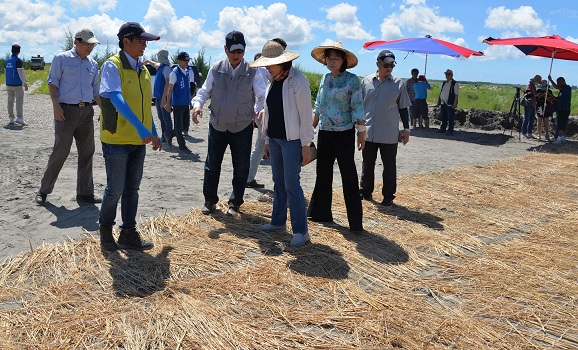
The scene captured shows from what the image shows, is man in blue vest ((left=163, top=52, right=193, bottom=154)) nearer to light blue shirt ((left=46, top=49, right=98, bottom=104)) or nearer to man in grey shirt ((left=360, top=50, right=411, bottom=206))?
light blue shirt ((left=46, top=49, right=98, bottom=104))

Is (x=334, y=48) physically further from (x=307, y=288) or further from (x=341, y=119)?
(x=307, y=288)

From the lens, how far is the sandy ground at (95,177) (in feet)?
16.9

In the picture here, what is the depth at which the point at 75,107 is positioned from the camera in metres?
5.82

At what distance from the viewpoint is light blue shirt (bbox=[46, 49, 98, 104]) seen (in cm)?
571

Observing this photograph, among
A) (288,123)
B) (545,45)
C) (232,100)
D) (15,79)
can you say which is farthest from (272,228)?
(545,45)

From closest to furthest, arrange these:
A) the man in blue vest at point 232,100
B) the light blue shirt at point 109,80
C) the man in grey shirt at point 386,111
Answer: the light blue shirt at point 109,80 → the man in blue vest at point 232,100 → the man in grey shirt at point 386,111

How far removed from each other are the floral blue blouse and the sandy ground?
6.07 ft

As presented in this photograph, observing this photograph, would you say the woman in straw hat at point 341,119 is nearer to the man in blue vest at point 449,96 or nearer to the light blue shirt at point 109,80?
the light blue shirt at point 109,80

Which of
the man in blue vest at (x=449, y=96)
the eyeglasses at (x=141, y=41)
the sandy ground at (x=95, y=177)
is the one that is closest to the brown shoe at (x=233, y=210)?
the sandy ground at (x=95, y=177)

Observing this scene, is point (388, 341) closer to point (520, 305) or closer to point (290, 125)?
point (520, 305)

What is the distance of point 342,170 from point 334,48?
114 cm

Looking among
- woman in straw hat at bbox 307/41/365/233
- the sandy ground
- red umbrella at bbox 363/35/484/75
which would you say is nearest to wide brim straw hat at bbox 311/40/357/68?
woman in straw hat at bbox 307/41/365/233

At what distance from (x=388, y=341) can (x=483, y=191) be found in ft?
15.9

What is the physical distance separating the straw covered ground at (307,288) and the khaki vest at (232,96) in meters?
0.99
